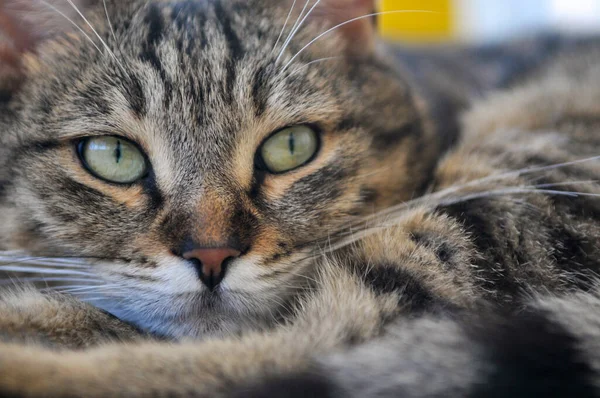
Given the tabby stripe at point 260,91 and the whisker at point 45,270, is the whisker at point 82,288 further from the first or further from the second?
the tabby stripe at point 260,91

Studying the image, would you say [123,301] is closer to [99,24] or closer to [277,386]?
[277,386]

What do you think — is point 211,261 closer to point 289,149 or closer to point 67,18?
point 289,149

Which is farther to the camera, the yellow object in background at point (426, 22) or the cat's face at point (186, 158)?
the yellow object in background at point (426, 22)

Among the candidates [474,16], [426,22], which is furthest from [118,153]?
[474,16]

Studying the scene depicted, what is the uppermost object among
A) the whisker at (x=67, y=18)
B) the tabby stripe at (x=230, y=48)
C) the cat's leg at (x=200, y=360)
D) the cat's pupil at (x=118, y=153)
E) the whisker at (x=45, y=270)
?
the whisker at (x=67, y=18)

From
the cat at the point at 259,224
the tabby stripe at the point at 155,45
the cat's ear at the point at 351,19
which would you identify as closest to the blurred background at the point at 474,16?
the cat's ear at the point at 351,19

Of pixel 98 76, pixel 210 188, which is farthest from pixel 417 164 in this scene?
pixel 98 76

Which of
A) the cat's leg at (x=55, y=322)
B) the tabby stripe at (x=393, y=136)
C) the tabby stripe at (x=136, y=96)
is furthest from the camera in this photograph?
the tabby stripe at (x=393, y=136)

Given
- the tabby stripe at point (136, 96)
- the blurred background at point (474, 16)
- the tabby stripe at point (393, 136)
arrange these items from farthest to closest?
the blurred background at point (474, 16)
the tabby stripe at point (393, 136)
the tabby stripe at point (136, 96)
